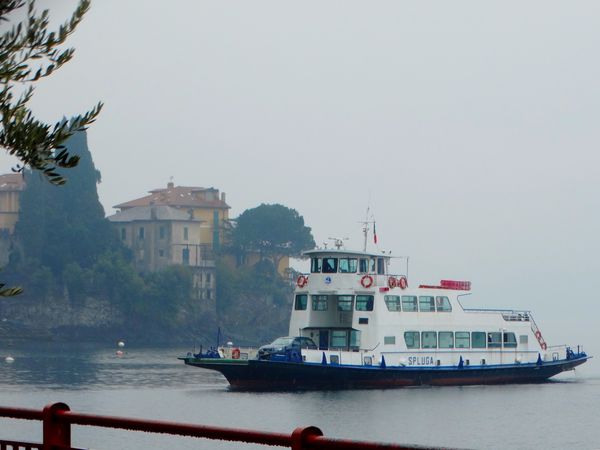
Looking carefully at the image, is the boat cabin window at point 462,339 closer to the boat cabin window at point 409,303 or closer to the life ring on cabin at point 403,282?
the boat cabin window at point 409,303

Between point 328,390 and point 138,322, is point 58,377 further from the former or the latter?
point 138,322

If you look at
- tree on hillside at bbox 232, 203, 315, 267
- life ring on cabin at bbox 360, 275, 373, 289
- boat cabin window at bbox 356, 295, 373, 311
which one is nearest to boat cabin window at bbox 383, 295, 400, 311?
boat cabin window at bbox 356, 295, 373, 311

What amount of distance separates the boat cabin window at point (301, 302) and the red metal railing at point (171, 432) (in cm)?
4731

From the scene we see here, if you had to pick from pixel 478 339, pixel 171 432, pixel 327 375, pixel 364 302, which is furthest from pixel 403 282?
pixel 171 432

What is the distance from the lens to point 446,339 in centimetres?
5869

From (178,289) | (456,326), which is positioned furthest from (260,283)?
(456,326)

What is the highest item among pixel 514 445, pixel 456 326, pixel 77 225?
pixel 77 225

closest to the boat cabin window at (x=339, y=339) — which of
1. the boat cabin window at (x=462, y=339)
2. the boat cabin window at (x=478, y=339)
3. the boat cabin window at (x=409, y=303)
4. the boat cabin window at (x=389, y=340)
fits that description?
the boat cabin window at (x=389, y=340)

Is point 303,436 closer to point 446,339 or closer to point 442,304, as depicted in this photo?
point 442,304

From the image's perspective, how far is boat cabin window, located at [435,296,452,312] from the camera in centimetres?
5847

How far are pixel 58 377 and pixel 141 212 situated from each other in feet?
301

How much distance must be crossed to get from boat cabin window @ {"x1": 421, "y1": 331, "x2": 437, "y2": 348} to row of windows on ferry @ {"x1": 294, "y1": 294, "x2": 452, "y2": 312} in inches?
40.4

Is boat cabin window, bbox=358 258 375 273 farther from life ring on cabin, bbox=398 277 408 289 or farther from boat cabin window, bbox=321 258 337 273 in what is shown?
life ring on cabin, bbox=398 277 408 289

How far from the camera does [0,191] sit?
156 meters
